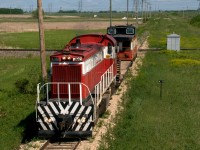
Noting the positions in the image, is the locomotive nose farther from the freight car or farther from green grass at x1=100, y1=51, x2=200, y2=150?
the freight car

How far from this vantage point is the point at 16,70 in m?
31.4

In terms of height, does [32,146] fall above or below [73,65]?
below

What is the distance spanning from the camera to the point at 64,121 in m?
12.9

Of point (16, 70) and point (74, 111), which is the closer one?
point (74, 111)

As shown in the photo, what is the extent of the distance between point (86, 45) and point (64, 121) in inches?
190

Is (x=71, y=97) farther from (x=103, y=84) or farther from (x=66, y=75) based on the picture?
(x=103, y=84)

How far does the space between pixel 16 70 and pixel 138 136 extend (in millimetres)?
19940

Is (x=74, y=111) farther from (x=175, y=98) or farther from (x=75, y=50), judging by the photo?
(x=175, y=98)

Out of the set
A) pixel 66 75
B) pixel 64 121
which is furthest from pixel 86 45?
pixel 64 121

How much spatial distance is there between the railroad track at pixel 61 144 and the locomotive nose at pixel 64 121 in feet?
1.67

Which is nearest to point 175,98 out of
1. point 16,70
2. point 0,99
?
point 0,99

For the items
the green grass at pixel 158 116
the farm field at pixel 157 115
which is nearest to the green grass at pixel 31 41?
the farm field at pixel 157 115

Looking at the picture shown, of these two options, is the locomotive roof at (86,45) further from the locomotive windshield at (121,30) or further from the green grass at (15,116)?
the locomotive windshield at (121,30)

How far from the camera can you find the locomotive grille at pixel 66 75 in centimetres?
1382
